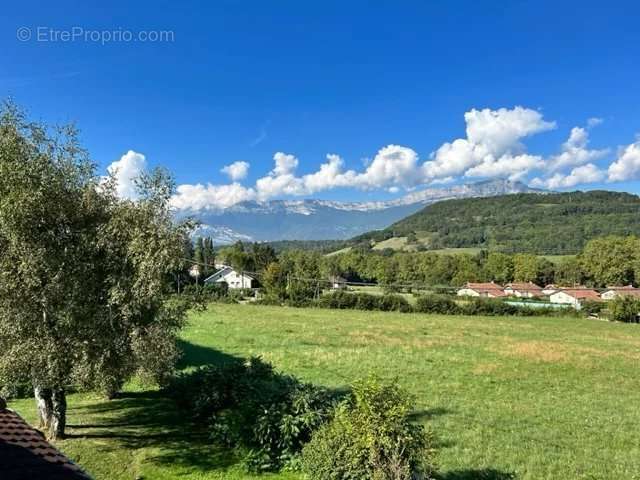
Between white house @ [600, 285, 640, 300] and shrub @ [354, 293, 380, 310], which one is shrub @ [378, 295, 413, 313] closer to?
shrub @ [354, 293, 380, 310]

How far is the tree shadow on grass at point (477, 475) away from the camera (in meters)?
11.6

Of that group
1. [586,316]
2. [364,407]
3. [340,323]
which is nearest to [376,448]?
[364,407]

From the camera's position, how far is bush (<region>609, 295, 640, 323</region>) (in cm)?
7300

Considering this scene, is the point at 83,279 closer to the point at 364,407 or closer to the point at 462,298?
the point at 364,407

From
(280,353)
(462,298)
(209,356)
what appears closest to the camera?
(209,356)

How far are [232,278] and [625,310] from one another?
93.7 m

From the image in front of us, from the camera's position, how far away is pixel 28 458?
5.24 meters

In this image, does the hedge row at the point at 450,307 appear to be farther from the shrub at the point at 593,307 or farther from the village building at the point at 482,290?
the village building at the point at 482,290

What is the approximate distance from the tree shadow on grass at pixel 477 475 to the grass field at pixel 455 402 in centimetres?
5

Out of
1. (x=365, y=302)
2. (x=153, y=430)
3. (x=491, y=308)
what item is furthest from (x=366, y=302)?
(x=153, y=430)

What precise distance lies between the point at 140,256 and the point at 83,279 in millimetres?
1530

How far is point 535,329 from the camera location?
5875cm

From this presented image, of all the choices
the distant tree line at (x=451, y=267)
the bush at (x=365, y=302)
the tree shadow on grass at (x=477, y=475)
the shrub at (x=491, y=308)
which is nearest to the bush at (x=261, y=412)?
the tree shadow on grass at (x=477, y=475)

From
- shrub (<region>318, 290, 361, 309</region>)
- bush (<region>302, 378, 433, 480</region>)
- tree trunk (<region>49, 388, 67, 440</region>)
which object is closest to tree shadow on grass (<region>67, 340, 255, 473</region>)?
tree trunk (<region>49, 388, 67, 440</region>)
